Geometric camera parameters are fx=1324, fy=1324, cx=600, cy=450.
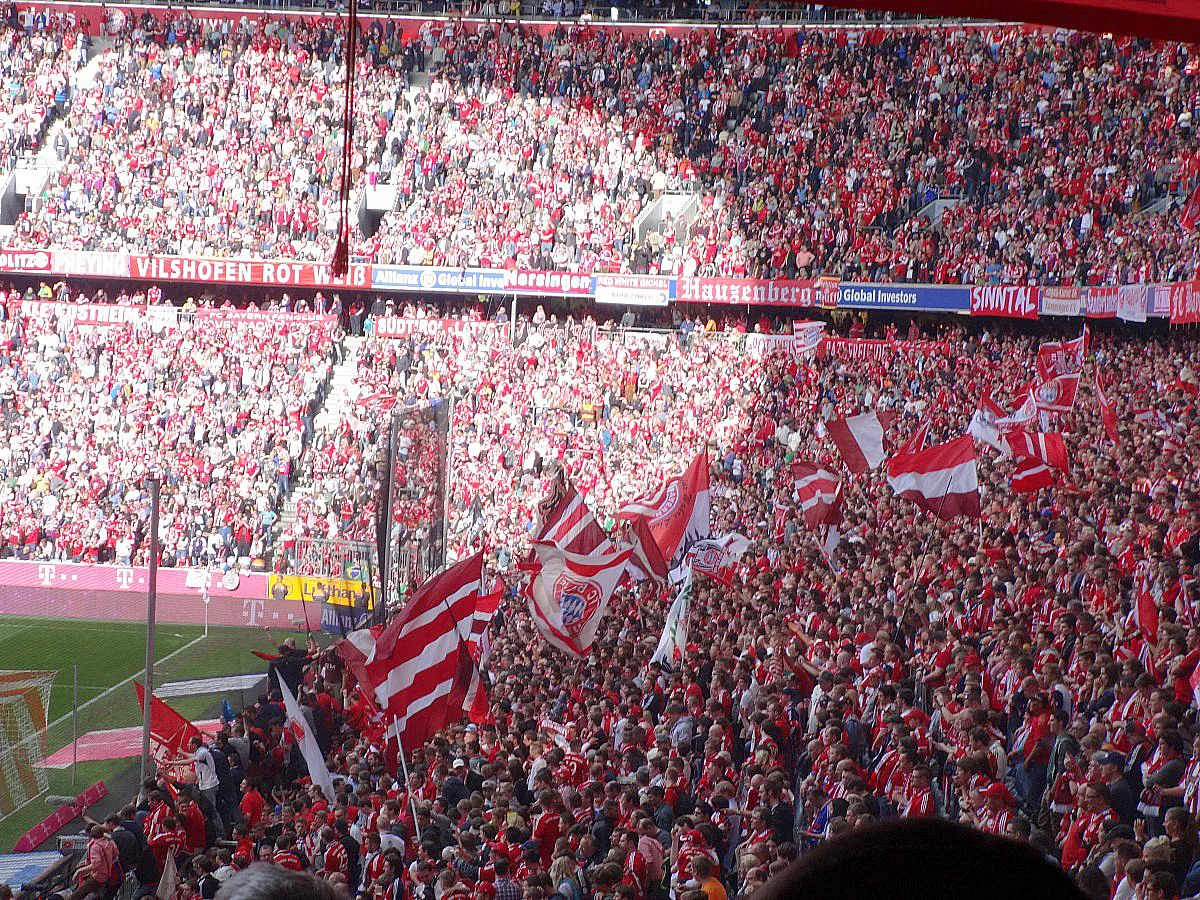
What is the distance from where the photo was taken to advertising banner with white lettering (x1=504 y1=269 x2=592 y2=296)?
27.7 metres

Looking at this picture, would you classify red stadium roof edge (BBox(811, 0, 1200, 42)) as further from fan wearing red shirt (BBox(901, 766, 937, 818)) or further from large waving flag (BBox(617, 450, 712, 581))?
large waving flag (BBox(617, 450, 712, 581))

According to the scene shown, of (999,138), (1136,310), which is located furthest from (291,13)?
(1136,310)

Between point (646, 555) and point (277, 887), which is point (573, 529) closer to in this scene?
point (646, 555)

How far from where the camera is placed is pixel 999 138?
2648 cm

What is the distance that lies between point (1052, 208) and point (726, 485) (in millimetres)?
9549

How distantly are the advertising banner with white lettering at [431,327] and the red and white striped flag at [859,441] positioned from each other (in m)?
14.2

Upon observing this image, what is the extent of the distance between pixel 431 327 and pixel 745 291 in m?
6.53

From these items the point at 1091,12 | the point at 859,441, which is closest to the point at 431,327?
the point at 859,441

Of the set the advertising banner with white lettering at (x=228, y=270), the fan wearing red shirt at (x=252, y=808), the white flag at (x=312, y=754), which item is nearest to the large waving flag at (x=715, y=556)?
the fan wearing red shirt at (x=252, y=808)

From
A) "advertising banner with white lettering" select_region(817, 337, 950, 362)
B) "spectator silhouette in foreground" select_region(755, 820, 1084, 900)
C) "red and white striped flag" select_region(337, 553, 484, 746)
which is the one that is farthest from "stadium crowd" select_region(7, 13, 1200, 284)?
"spectator silhouette in foreground" select_region(755, 820, 1084, 900)

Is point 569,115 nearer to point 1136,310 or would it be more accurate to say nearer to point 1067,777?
point 1136,310

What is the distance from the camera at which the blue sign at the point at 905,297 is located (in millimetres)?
25328

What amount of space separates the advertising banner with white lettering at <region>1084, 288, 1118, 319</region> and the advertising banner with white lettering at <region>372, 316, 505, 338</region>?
11.3 meters

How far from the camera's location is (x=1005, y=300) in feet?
79.7
